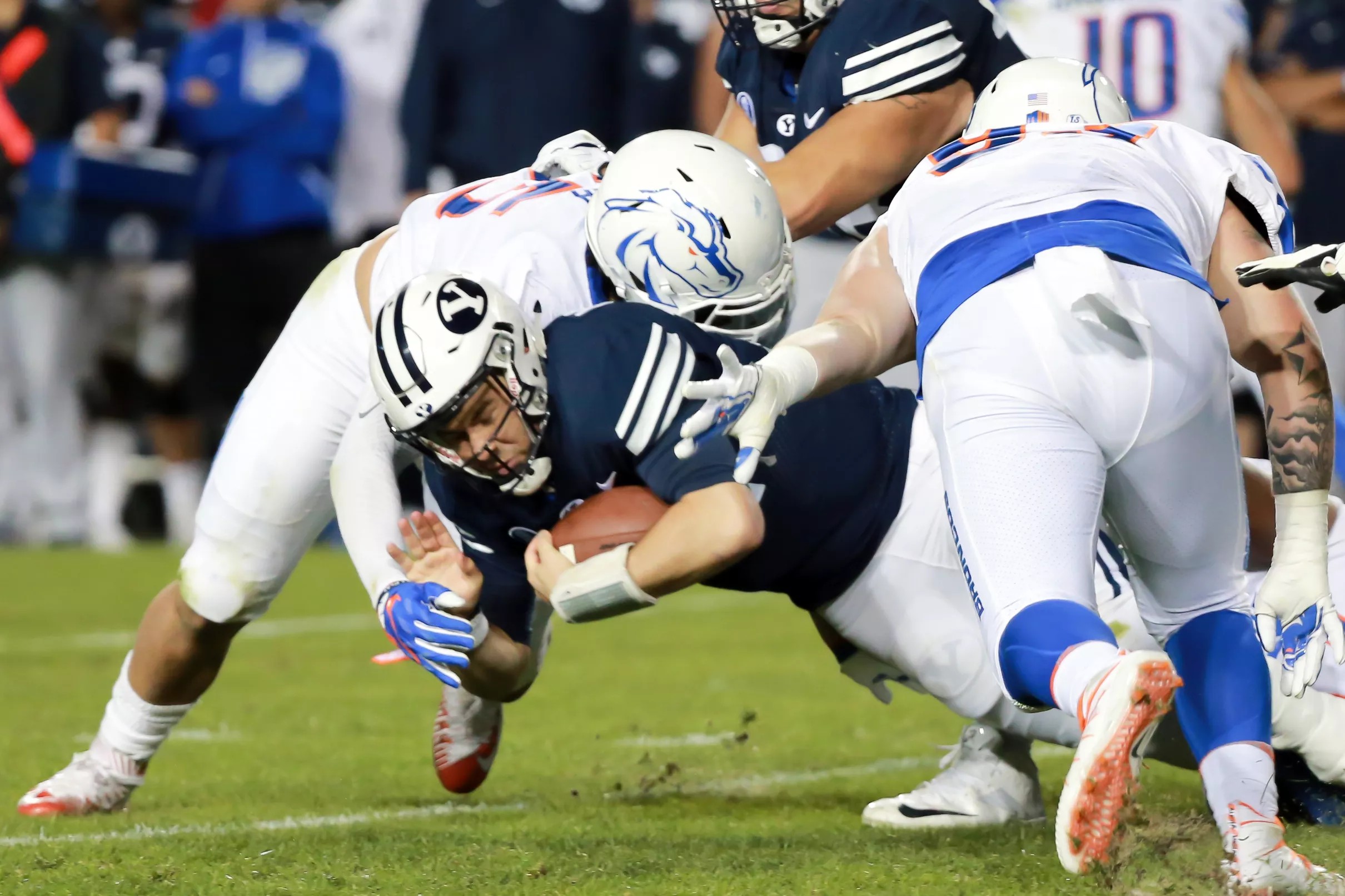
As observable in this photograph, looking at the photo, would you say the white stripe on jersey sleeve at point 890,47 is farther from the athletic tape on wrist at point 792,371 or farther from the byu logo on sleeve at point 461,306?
the athletic tape on wrist at point 792,371

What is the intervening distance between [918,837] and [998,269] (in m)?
1.14

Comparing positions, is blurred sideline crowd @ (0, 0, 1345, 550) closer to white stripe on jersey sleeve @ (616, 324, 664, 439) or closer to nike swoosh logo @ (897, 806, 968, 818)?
nike swoosh logo @ (897, 806, 968, 818)

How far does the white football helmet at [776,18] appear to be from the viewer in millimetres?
4141

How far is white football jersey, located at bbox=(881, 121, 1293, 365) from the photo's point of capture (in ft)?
9.18

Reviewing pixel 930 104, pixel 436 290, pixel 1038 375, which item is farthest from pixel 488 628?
pixel 930 104

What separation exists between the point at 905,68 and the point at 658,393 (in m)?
1.37

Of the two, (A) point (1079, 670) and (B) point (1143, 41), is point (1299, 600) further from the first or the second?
(B) point (1143, 41)

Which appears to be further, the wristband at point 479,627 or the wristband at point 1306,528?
the wristband at point 479,627

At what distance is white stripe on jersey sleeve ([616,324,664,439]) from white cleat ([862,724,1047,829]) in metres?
0.98

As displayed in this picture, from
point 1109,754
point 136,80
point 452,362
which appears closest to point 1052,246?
point 1109,754

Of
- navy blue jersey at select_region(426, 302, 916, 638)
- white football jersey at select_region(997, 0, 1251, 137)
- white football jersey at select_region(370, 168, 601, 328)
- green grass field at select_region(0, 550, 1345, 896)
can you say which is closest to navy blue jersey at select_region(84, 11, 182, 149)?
green grass field at select_region(0, 550, 1345, 896)

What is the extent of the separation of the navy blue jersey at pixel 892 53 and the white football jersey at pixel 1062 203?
1.06m

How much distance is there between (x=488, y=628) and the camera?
335 centimetres

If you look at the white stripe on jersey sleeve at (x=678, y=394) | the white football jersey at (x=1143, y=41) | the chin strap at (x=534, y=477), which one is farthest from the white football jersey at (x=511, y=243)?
the white football jersey at (x=1143, y=41)
